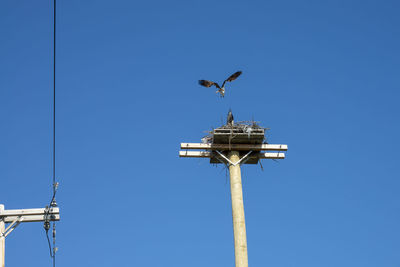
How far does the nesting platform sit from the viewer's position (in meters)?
24.5

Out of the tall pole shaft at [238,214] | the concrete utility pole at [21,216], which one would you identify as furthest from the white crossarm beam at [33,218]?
the tall pole shaft at [238,214]

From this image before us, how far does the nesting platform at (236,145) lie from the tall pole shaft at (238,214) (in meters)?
0.34

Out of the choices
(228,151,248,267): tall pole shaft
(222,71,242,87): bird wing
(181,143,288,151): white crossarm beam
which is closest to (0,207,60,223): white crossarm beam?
(228,151,248,267): tall pole shaft

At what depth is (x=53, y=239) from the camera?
840 inches

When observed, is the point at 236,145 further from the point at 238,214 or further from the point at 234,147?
the point at 238,214

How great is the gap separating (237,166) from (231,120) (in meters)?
1.79

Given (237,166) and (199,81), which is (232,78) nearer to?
(199,81)

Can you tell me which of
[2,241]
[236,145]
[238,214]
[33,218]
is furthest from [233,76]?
[2,241]

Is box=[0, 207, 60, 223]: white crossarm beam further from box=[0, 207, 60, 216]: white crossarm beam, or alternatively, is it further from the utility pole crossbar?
the utility pole crossbar

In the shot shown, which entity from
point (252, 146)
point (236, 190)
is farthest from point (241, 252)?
point (252, 146)

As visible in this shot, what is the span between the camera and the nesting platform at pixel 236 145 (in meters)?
24.5

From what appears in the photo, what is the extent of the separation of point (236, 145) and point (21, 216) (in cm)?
890

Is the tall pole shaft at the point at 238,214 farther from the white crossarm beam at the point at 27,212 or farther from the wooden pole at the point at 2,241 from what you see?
the wooden pole at the point at 2,241

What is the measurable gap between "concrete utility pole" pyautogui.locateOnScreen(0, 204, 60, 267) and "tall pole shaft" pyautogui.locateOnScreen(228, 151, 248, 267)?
6311 mm
